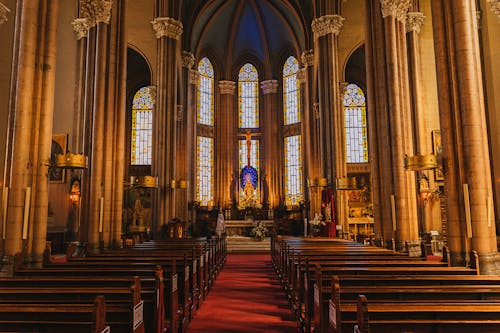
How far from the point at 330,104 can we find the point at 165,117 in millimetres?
9223

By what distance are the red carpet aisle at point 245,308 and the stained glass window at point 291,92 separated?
24.3m

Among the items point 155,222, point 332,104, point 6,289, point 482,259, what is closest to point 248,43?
point 332,104

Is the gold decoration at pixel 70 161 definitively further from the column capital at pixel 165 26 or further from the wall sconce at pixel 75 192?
the column capital at pixel 165 26

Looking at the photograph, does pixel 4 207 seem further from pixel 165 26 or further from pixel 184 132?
pixel 184 132

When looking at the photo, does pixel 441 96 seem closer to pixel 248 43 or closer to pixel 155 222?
pixel 155 222

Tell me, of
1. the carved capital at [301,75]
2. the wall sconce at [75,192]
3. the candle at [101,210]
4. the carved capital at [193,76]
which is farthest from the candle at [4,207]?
the carved capital at [301,75]

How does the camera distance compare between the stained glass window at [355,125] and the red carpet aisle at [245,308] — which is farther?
the stained glass window at [355,125]

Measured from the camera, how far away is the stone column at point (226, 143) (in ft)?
117

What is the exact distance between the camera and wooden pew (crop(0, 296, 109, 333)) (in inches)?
155

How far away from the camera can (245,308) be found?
349 inches

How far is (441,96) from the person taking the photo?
10.1 metres

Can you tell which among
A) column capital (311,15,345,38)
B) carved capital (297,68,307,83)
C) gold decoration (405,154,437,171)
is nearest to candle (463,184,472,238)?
gold decoration (405,154,437,171)

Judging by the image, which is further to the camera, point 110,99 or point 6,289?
point 110,99

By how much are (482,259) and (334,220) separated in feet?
37.1
